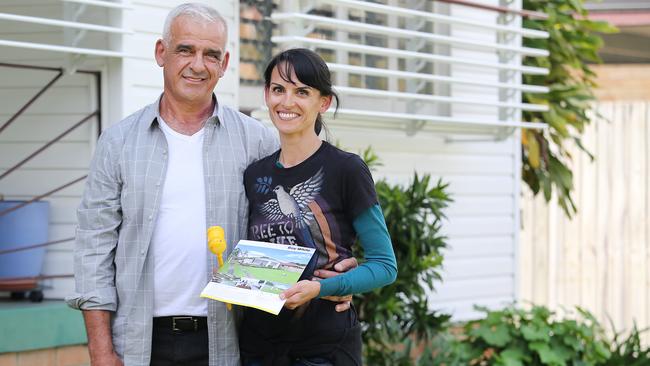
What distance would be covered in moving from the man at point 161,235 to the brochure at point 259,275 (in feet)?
0.58

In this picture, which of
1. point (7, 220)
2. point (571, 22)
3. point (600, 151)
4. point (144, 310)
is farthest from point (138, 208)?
point (600, 151)

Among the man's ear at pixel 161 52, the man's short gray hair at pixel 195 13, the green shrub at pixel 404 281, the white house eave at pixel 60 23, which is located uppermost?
the white house eave at pixel 60 23

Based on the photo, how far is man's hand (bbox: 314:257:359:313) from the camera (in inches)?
121

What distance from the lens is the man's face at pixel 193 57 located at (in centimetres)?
323

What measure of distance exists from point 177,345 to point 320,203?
2.04ft

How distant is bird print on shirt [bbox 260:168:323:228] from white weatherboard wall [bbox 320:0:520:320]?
3609 millimetres

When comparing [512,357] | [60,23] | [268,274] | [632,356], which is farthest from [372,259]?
[632,356]

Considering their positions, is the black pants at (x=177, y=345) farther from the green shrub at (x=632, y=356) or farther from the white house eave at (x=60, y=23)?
the green shrub at (x=632, y=356)

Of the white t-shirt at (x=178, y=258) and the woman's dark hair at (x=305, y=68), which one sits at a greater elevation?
the woman's dark hair at (x=305, y=68)

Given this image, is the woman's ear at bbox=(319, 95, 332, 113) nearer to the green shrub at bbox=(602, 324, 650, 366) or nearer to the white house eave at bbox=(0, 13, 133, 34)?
the white house eave at bbox=(0, 13, 133, 34)

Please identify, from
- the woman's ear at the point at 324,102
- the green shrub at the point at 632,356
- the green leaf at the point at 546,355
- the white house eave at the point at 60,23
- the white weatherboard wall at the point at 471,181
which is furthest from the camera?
the white weatherboard wall at the point at 471,181

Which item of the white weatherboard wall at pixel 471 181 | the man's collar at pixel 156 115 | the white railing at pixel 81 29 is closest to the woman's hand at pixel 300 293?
the man's collar at pixel 156 115

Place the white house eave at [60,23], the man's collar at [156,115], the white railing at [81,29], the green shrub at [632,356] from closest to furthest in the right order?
1. the man's collar at [156,115]
2. the white house eave at [60,23]
3. the white railing at [81,29]
4. the green shrub at [632,356]

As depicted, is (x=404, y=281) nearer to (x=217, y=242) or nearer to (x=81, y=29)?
(x=81, y=29)
